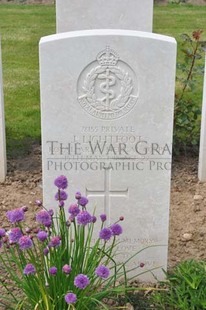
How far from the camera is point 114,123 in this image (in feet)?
11.4

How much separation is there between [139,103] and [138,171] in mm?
387

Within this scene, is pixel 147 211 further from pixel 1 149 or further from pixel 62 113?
pixel 1 149

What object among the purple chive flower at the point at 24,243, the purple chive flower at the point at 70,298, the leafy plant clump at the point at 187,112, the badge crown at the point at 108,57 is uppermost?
the badge crown at the point at 108,57

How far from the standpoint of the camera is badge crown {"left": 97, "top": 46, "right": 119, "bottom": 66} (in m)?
3.34

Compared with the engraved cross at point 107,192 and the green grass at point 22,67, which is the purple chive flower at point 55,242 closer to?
the engraved cross at point 107,192

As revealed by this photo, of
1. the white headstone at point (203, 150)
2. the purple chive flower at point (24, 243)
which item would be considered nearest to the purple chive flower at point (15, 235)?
the purple chive flower at point (24, 243)

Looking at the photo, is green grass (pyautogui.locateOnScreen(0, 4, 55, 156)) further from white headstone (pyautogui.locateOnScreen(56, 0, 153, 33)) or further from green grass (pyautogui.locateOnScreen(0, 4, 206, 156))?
white headstone (pyautogui.locateOnScreen(56, 0, 153, 33))

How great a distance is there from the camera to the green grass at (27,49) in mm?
6207

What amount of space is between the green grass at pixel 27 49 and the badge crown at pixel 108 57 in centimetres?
240

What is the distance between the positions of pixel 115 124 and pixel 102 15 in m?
1.94

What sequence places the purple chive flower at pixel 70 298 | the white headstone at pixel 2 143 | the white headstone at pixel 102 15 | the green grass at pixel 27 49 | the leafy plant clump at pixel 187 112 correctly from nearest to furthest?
the purple chive flower at pixel 70 298
the white headstone at pixel 2 143
the white headstone at pixel 102 15
the leafy plant clump at pixel 187 112
the green grass at pixel 27 49

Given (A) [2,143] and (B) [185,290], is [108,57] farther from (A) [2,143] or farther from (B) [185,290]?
(A) [2,143]

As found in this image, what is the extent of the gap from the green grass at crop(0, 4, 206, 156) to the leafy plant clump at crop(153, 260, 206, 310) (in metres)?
2.44

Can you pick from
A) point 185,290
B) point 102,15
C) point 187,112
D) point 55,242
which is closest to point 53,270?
point 55,242
